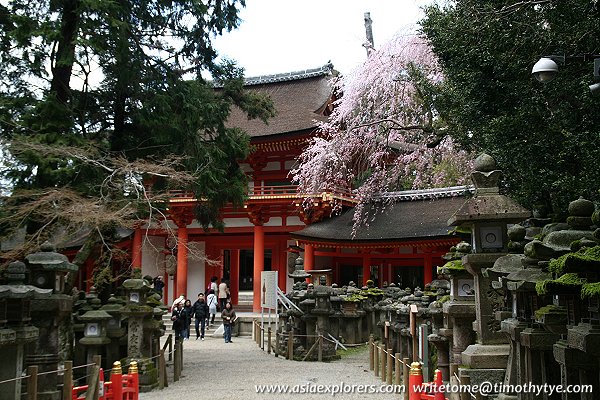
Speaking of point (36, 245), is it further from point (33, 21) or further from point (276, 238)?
point (276, 238)

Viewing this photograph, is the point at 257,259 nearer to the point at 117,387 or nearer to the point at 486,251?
the point at 117,387

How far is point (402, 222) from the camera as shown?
22.8 meters

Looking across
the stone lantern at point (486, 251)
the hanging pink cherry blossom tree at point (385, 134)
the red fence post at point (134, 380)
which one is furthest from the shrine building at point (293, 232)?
the stone lantern at point (486, 251)

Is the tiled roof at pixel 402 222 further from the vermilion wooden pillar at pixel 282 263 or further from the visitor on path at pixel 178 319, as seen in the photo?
the visitor on path at pixel 178 319

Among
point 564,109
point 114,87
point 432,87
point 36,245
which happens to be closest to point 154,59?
point 114,87

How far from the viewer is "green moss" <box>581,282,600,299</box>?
3972mm

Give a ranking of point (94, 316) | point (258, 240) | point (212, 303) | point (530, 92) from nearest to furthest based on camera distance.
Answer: point (94, 316), point (530, 92), point (212, 303), point (258, 240)

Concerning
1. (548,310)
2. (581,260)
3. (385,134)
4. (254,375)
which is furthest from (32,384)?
(385,134)

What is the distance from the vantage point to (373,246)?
22.3 m

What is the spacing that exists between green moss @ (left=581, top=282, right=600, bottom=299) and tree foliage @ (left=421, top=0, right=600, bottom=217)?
521 cm

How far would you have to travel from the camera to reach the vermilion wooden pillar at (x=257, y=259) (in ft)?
78.4

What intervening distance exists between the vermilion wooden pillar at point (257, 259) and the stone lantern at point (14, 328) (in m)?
16.6

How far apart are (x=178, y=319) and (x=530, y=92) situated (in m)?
10.5

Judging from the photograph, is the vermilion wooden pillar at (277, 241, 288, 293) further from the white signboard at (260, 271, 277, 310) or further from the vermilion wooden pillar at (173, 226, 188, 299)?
the white signboard at (260, 271, 277, 310)
